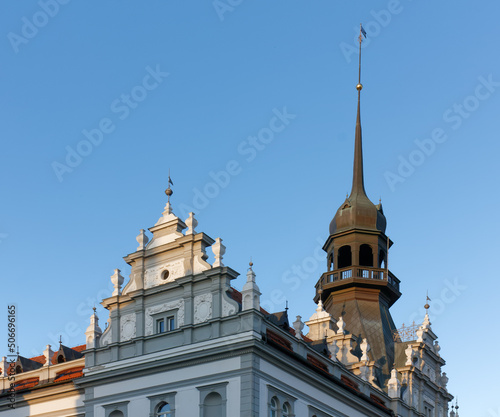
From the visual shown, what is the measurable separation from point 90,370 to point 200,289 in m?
7.71

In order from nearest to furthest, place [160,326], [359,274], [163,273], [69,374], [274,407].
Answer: [274,407] < [160,326] < [163,273] < [69,374] < [359,274]

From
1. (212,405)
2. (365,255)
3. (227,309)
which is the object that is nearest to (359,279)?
(365,255)

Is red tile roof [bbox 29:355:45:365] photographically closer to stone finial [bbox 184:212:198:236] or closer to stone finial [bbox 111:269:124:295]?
stone finial [bbox 111:269:124:295]

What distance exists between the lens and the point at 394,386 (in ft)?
212

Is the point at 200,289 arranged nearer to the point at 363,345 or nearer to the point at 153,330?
the point at 153,330

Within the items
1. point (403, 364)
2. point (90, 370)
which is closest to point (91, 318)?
point (90, 370)

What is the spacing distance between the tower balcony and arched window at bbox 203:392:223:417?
2696cm

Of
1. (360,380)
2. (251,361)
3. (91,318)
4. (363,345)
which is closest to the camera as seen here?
(251,361)

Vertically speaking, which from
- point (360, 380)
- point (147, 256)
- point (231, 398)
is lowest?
point (231, 398)

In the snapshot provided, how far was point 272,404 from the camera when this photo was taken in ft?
160

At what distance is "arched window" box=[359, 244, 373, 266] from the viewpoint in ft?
250

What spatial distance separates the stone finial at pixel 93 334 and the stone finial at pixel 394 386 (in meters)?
20.3

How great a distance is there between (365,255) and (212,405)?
30.8m

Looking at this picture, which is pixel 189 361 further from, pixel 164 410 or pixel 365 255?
pixel 365 255
